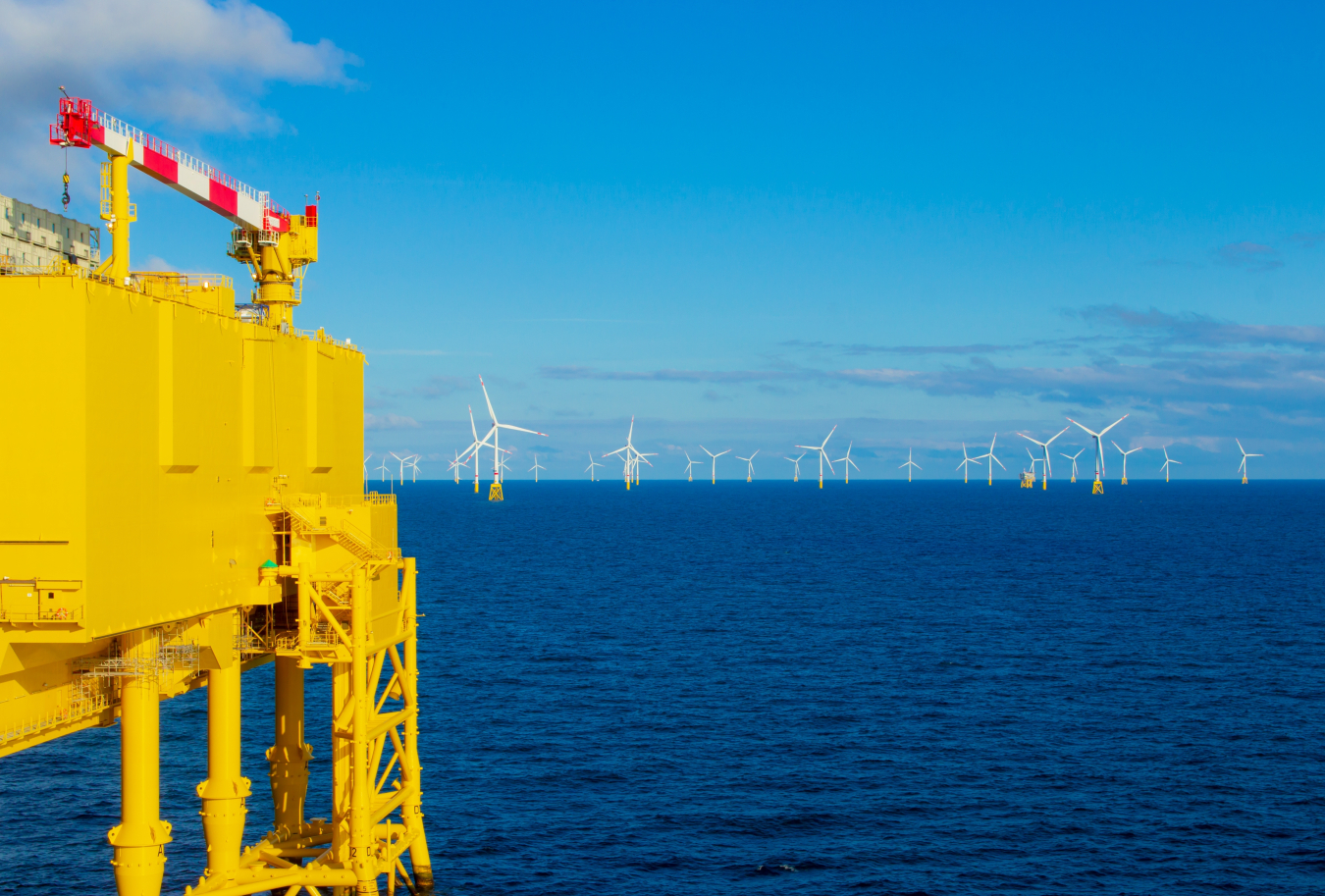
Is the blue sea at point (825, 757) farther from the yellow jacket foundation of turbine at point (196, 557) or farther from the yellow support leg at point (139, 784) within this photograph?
the yellow support leg at point (139, 784)

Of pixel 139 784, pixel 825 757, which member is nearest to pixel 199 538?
pixel 139 784

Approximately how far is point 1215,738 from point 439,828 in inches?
1796

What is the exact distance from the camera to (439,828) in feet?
158

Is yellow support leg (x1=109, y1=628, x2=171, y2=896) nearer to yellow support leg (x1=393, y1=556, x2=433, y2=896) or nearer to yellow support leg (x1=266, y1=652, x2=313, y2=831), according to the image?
yellow support leg (x1=393, y1=556, x2=433, y2=896)

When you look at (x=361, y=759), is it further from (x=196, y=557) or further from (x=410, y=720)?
(x=196, y=557)

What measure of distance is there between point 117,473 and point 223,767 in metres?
11.8

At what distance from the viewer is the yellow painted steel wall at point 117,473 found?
25625mm

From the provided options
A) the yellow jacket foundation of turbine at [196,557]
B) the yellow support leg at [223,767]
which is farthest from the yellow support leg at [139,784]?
the yellow support leg at [223,767]

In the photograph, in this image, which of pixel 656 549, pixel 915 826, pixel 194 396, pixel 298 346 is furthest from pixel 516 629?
pixel 656 549

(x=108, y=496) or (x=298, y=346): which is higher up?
(x=298, y=346)

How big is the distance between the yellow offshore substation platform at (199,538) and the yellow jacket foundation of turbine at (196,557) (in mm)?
78

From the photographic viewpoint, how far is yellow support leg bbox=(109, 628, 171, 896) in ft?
99.7

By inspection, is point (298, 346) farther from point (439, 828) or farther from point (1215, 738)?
point (1215, 738)

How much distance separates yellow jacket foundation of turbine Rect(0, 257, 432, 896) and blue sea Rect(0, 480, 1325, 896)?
1027cm
